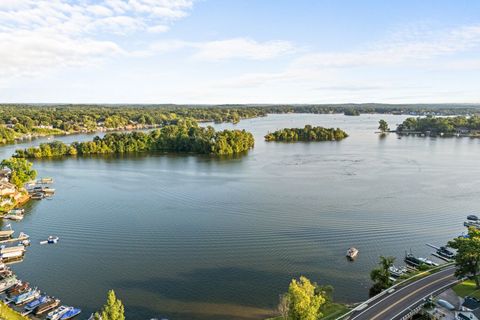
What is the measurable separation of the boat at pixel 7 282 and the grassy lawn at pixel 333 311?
11.7 m

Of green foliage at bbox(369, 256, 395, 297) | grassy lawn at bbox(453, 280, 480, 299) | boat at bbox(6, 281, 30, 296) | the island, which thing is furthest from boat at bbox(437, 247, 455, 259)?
the island

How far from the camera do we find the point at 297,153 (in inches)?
2058

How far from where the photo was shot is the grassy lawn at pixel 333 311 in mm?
12516

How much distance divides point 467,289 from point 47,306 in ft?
53.3

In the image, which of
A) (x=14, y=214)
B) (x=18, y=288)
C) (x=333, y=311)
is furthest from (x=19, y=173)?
(x=333, y=311)

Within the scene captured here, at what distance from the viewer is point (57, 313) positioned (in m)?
13.8

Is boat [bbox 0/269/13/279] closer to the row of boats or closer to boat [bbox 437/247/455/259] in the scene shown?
the row of boats

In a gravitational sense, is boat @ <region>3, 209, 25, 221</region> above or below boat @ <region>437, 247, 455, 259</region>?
above

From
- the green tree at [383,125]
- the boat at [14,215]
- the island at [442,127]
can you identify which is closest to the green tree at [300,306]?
the boat at [14,215]

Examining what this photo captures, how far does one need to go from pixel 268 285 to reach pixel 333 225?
8.37 m

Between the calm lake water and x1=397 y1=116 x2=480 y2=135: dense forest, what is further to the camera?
x1=397 y1=116 x2=480 y2=135: dense forest

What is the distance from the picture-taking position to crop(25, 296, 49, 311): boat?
14.3m

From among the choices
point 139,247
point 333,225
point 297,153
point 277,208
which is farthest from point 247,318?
point 297,153

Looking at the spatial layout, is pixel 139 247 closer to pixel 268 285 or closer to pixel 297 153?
pixel 268 285
